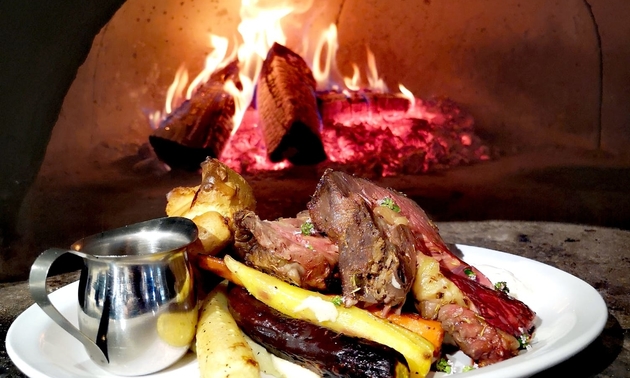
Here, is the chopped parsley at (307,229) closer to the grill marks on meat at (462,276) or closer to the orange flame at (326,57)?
the grill marks on meat at (462,276)

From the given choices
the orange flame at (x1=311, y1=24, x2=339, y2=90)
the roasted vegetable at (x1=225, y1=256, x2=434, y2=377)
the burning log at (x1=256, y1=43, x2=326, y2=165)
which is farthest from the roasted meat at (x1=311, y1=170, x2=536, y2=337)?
the orange flame at (x1=311, y1=24, x2=339, y2=90)

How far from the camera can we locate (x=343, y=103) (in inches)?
163

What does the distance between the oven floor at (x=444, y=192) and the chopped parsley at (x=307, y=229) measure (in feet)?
5.17

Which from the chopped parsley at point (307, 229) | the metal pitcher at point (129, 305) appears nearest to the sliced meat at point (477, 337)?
the chopped parsley at point (307, 229)

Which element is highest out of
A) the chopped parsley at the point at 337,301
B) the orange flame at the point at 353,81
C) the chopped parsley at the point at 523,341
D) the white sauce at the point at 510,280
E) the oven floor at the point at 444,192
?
the orange flame at the point at 353,81

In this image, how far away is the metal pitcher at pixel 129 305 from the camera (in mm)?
1634

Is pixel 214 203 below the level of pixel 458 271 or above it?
above

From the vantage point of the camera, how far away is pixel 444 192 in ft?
13.0

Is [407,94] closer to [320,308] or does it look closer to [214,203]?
[214,203]

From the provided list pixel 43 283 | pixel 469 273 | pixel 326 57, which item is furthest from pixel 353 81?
pixel 43 283

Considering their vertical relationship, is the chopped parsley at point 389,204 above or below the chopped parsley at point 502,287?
above

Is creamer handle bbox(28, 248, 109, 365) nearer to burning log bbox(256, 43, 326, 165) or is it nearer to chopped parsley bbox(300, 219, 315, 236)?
chopped parsley bbox(300, 219, 315, 236)

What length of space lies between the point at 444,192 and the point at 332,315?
93.8 inches

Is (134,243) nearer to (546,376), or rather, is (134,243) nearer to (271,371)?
(271,371)
